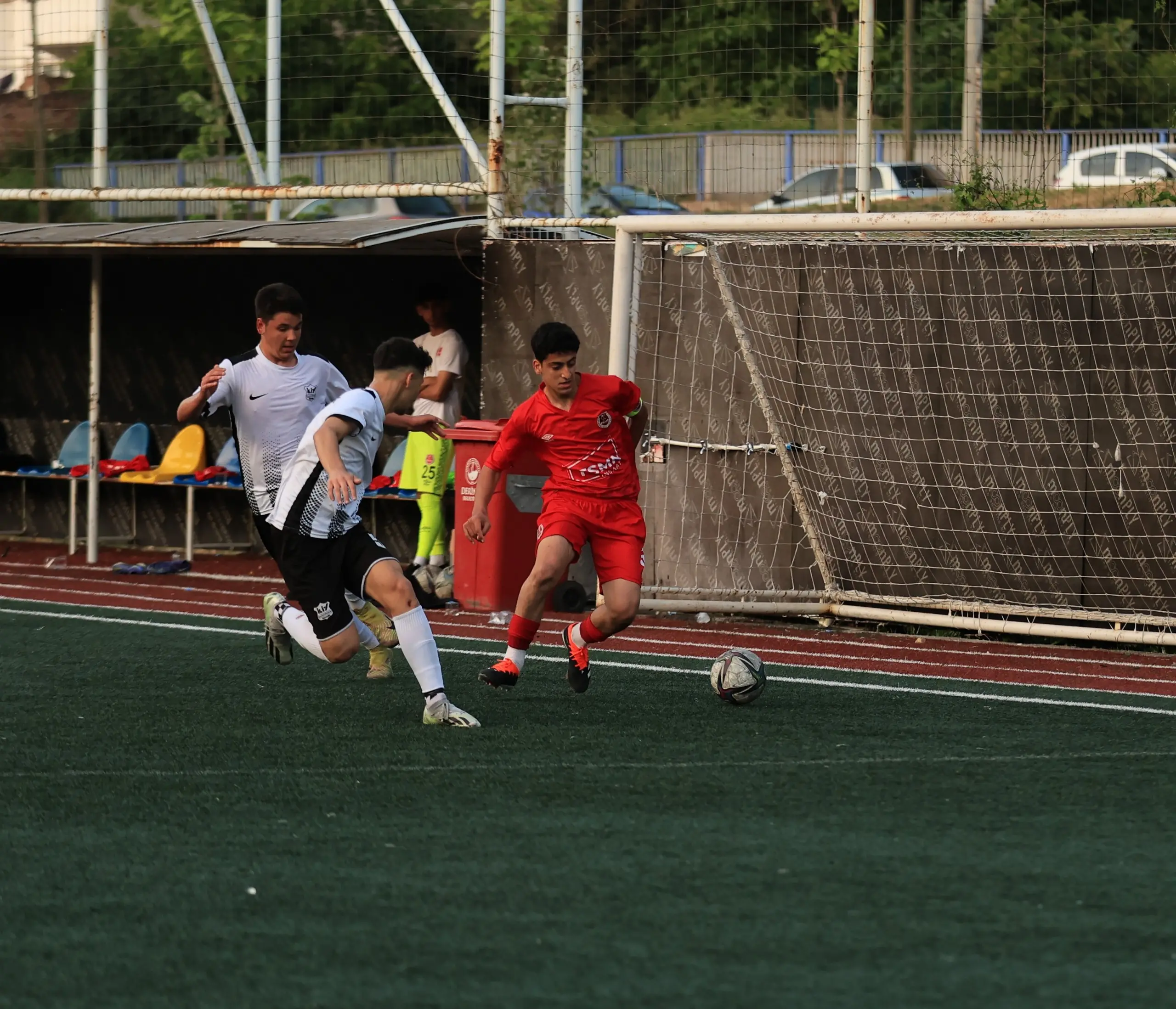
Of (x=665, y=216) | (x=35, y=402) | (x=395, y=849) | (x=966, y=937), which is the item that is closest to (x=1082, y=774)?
(x=966, y=937)

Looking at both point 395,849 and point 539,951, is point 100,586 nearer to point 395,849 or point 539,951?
point 395,849

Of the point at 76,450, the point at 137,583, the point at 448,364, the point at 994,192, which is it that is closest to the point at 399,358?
the point at 448,364

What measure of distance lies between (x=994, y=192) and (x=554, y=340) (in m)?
4.66

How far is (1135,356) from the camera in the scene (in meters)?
10.3

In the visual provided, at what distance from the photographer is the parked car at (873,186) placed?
1142 centimetres

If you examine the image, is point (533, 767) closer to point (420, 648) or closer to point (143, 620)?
point (420, 648)

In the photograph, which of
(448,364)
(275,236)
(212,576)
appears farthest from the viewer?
(212,576)

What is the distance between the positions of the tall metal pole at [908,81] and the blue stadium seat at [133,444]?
6.90 metres

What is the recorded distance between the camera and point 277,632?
8.69 m

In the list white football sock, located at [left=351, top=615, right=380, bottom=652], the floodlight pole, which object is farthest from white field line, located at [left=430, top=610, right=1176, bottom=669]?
the floodlight pole

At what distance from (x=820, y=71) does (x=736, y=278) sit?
6.75ft

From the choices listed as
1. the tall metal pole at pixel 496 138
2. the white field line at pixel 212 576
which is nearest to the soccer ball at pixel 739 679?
the tall metal pole at pixel 496 138

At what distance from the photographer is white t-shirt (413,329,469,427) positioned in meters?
12.4

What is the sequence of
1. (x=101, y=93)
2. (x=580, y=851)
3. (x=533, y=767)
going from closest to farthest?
(x=580, y=851), (x=533, y=767), (x=101, y=93)
